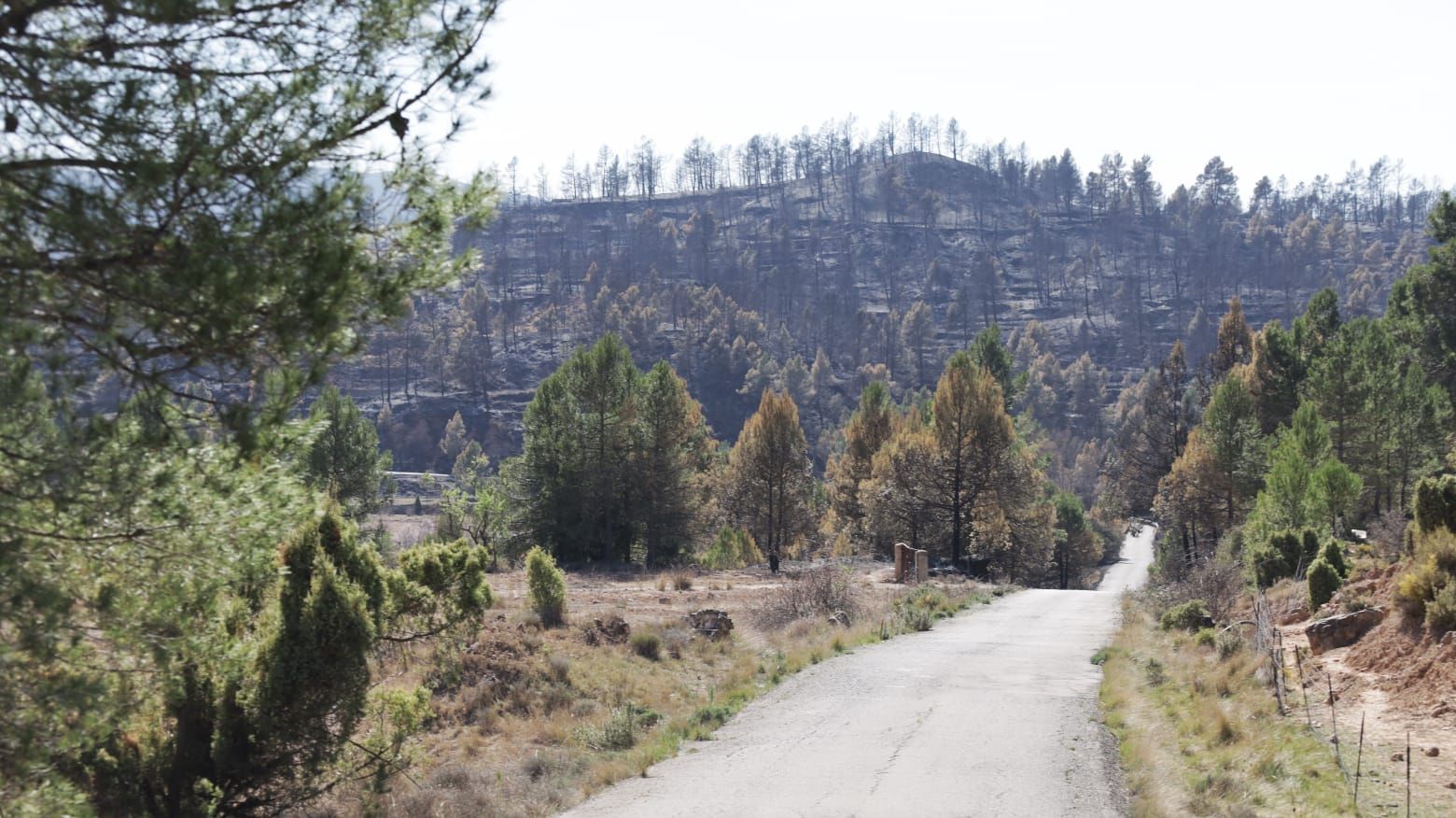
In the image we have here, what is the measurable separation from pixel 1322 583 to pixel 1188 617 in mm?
3244

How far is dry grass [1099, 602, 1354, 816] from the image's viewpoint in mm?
7980

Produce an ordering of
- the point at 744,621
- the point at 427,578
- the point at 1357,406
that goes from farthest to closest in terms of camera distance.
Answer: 1. the point at 1357,406
2. the point at 744,621
3. the point at 427,578

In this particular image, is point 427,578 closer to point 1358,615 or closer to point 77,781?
point 77,781

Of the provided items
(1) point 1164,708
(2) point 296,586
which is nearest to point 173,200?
(2) point 296,586

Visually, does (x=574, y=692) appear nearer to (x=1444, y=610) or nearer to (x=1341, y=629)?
(x=1341, y=629)

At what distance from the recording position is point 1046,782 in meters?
9.16

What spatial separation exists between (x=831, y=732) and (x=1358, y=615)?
6838mm

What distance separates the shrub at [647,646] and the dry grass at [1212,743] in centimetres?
732

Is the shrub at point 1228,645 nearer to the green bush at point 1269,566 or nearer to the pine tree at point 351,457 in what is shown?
the green bush at point 1269,566

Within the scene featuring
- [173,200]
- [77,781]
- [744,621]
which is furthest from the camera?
[744,621]

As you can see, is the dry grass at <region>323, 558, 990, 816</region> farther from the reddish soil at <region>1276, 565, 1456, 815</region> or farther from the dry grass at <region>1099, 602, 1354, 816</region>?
the reddish soil at <region>1276, 565, 1456, 815</region>

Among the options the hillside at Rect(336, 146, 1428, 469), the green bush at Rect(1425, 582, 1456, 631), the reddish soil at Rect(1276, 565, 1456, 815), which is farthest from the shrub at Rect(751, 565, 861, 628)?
the hillside at Rect(336, 146, 1428, 469)

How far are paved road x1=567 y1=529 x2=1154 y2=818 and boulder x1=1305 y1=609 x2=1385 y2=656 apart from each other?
110 inches

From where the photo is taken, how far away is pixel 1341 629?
1280 centimetres
